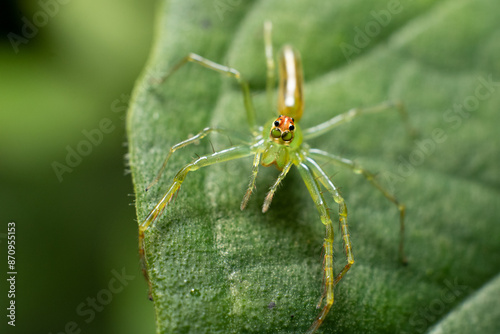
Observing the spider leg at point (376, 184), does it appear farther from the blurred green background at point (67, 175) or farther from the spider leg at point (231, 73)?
the blurred green background at point (67, 175)

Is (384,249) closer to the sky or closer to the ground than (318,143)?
closer to the ground

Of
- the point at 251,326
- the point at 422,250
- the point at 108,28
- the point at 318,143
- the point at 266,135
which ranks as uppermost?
the point at 108,28

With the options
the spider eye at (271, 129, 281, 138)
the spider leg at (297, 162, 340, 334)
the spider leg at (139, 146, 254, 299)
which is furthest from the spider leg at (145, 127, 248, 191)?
the spider leg at (297, 162, 340, 334)

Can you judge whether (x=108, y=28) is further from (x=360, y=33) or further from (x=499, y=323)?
(x=499, y=323)

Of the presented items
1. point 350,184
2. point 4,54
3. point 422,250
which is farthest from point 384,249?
point 4,54

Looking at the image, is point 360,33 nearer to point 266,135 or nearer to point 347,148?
point 347,148

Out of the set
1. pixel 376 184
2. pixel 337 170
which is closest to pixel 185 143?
pixel 337 170

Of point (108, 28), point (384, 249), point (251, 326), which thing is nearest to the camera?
point (251, 326)

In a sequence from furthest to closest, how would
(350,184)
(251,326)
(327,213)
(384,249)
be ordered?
1. (350,184)
2. (384,249)
3. (327,213)
4. (251,326)

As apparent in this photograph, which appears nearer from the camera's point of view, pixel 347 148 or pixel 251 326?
pixel 251 326

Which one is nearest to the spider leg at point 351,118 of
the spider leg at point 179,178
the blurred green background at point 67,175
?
the spider leg at point 179,178
